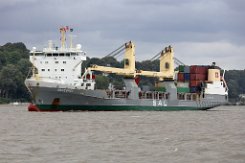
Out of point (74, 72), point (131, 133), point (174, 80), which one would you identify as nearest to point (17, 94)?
point (174, 80)

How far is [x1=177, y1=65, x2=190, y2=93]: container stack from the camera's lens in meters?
122

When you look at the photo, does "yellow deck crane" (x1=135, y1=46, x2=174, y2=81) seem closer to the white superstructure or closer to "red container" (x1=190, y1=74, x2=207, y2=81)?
"red container" (x1=190, y1=74, x2=207, y2=81)

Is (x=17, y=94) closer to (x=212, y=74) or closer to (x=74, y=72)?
(x=212, y=74)

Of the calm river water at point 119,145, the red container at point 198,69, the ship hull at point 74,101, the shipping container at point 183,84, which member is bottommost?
the calm river water at point 119,145

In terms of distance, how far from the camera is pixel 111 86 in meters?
108

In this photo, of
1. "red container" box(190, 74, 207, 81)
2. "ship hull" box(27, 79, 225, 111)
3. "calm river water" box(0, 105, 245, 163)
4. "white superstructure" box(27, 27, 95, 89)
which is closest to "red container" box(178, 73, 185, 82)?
"red container" box(190, 74, 207, 81)

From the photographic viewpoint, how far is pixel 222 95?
128m

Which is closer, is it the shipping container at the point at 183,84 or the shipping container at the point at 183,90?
the shipping container at the point at 183,90

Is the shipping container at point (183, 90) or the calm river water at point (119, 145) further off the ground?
the shipping container at point (183, 90)

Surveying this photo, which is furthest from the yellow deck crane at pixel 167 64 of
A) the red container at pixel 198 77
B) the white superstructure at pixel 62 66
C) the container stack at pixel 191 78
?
the white superstructure at pixel 62 66

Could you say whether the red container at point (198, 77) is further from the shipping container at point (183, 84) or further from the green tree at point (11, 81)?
the green tree at point (11, 81)

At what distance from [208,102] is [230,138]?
78960 millimetres

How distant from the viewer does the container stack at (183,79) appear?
122 metres

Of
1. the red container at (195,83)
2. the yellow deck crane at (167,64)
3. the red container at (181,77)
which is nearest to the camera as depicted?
the yellow deck crane at (167,64)
